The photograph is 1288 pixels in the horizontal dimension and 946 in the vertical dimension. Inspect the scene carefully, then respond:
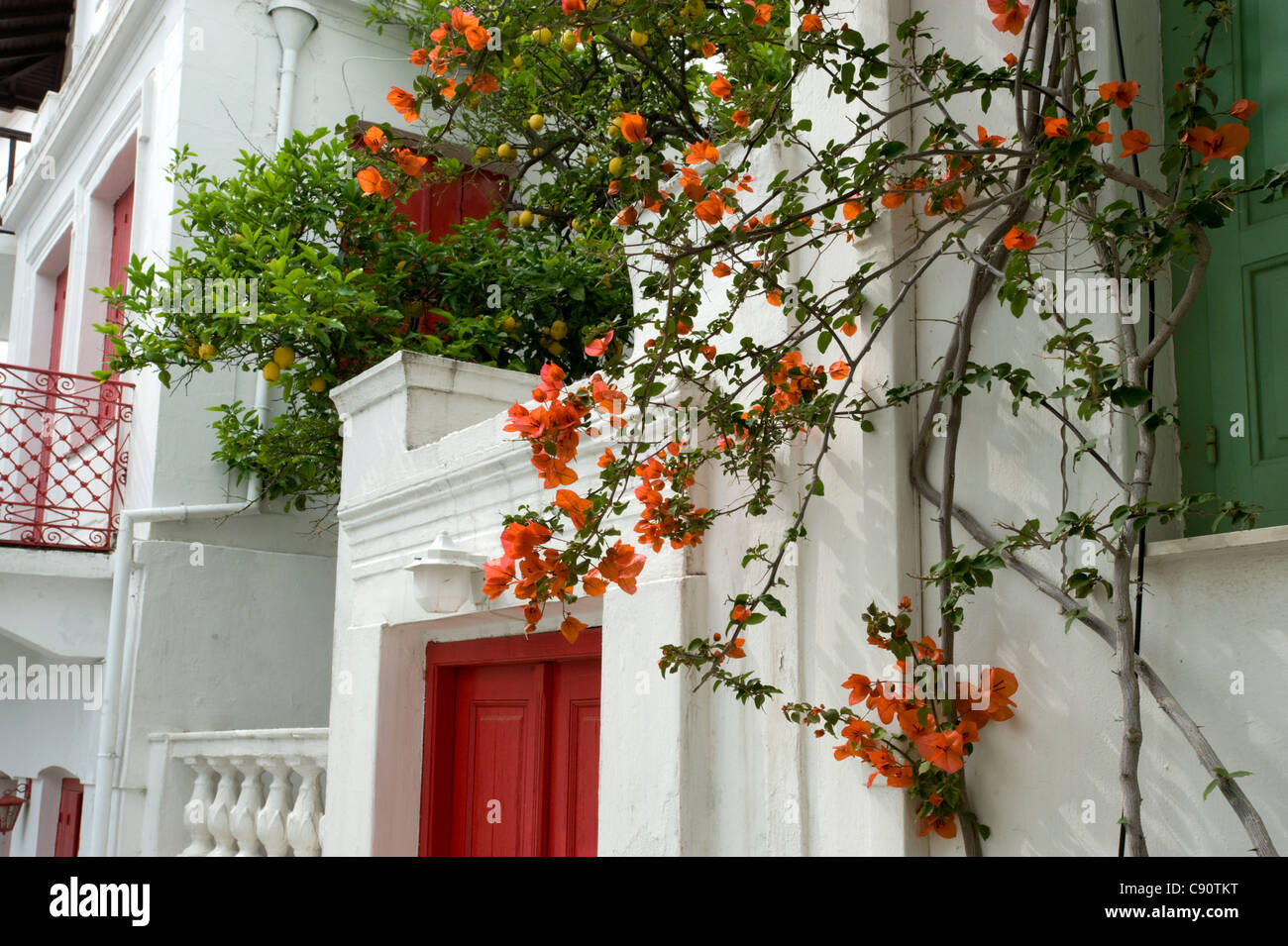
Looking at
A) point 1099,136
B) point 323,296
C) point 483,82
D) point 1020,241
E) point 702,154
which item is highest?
point 323,296

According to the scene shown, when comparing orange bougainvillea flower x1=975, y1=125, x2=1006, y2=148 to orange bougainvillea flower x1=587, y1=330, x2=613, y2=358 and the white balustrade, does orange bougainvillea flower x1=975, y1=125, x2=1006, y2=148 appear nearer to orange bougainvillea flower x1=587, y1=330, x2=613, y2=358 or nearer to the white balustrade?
orange bougainvillea flower x1=587, y1=330, x2=613, y2=358

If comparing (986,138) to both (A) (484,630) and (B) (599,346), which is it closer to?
(B) (599,346)

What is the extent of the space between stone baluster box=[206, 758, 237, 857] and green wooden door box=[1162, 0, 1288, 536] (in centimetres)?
524

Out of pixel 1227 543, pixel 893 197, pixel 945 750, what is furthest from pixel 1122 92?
pixel 945 750

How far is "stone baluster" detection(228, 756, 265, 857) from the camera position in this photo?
6.10 metres

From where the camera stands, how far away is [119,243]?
9.91m

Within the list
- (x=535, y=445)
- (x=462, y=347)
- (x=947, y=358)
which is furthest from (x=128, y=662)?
(x=947, y=358)

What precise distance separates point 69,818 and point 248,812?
13.7ft

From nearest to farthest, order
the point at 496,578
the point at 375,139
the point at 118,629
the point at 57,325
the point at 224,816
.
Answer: the point at 496,578 → the point at 375,139 → the point at 224,816 → the point at 118,629 → the point at 57,325

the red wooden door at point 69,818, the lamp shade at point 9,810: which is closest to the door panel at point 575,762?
the red wooden door at point 69,818

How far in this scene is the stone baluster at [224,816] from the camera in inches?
252

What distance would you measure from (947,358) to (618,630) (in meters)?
1.36

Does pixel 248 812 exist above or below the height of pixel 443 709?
below

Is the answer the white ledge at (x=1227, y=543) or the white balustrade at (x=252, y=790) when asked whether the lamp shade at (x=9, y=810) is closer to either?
the white balustrade at (x=252, y=790)
